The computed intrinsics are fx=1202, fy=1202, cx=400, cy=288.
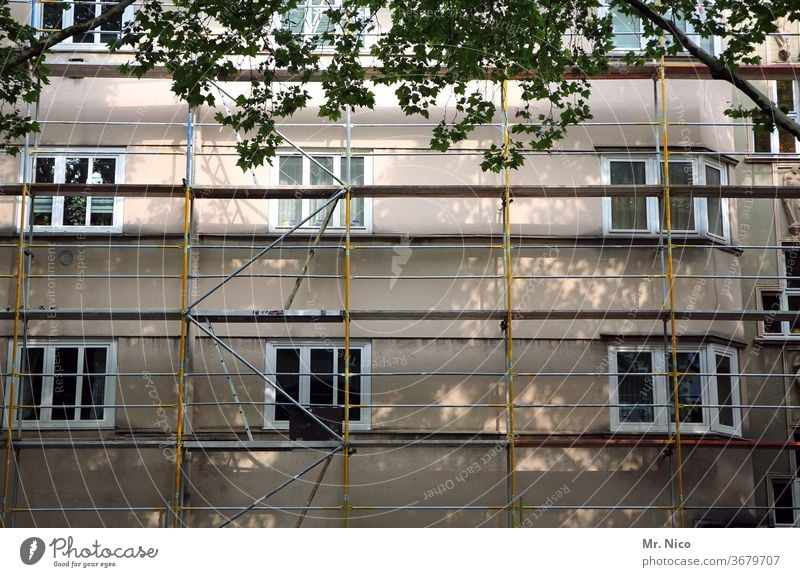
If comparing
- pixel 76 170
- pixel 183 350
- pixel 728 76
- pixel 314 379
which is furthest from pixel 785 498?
pixel 76 170

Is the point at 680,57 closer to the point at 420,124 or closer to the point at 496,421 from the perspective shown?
the point at 420,124

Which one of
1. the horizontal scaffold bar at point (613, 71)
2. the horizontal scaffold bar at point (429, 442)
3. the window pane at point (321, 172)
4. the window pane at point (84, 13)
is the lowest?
the horizontal scaffold bar at point (429, 442)

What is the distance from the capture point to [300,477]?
17578mm

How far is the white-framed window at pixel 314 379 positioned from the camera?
18.0 meters

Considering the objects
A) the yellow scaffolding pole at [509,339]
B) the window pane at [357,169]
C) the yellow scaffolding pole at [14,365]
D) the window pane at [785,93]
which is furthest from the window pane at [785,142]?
the yellow scaffolding pole at [14,365]

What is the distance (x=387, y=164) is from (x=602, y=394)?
485 centimetres

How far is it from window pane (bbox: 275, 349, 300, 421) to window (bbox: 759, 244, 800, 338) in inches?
296

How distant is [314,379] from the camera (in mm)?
18172

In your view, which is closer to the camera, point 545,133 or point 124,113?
point 545,133

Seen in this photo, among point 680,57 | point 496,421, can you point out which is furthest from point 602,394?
point 680,57

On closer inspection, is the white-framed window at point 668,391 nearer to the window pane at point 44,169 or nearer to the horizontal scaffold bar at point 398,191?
the horizontal scaffold bar at point 398,191

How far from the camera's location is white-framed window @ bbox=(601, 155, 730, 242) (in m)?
18.7

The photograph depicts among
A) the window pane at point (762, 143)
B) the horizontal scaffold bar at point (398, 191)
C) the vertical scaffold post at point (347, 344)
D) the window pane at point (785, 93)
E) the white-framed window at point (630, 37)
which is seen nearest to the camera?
the vertical scaffold post at point (347, 344)

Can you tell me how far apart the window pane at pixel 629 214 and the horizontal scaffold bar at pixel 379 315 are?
6.03ft
